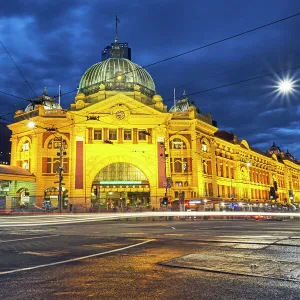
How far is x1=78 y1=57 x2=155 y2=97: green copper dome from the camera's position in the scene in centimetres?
6662

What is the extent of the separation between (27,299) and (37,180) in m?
55.9

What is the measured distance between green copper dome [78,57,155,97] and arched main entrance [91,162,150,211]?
1570 cm

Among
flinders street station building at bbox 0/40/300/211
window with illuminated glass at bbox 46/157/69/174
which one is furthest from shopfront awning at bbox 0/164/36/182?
window with illuminated glass at bbox 46/157/69/174

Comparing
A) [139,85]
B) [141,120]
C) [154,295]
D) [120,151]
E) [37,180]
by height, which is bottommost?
[154,295]

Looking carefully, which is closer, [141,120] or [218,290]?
[218,290]

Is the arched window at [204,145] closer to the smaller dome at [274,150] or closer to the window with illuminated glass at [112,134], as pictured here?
the window with illuminated glass at [112,134]

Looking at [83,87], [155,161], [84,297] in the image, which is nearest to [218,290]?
[84,297]

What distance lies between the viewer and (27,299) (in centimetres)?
517

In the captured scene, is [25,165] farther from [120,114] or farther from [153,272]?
[153,272]

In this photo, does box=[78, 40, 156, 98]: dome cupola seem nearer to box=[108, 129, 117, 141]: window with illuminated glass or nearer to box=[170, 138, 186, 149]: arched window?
box=[108, 129, 117, 141]: window with illuminated glass

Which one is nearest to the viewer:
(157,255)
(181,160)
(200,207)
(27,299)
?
(27,299)

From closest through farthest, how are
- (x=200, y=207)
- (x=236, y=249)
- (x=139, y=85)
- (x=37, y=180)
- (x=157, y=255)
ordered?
(x=157, y=255), (x=236, y=249), (x=200, y=207), (x=37, y=180), (x=139, y=85)

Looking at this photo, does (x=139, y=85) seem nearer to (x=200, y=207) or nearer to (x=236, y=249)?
(x=200, y=207)

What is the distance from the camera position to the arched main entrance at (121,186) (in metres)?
58.6
